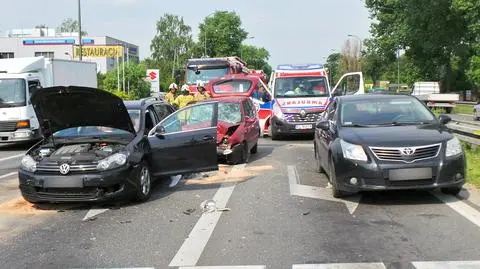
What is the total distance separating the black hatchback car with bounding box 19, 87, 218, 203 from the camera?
8125mm

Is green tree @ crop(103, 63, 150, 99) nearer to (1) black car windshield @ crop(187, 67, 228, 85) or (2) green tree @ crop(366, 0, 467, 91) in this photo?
(2) green tree @ crop(366, 0, 467, 91)

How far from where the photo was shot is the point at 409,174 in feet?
25.3

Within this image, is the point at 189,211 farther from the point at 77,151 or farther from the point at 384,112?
the point at 384,112

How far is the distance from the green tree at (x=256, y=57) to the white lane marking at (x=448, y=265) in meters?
127

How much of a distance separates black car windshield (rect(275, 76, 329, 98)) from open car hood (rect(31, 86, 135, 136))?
10.4 metres

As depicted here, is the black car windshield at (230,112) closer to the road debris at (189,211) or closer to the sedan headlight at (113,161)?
the sedan headlight at (113,161)

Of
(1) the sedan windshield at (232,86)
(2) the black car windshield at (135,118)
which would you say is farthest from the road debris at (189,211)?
(1) the sedan windshield at (232,86)

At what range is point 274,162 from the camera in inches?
515

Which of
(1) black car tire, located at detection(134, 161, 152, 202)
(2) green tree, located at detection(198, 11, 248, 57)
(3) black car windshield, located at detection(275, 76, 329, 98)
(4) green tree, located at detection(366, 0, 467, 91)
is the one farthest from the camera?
(2) green tree, located at detection(198, 11, 248, 57)

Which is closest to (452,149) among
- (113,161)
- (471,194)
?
(471,194)

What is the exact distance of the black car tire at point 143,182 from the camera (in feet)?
28.0

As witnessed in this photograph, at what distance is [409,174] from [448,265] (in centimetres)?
244

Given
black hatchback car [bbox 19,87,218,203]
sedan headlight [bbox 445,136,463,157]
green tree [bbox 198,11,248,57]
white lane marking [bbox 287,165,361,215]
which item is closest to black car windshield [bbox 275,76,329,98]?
white lane marking [bbox 287,165,361,215]

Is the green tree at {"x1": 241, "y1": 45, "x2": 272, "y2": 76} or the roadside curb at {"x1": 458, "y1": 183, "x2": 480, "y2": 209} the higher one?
the green tree at {"x1": 241, "y1": 45, "x2": 272, "y2": 76}
